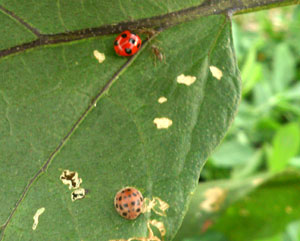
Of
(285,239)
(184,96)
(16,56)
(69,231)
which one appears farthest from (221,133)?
(285,239)

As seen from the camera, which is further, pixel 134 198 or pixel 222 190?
pixel 222 190

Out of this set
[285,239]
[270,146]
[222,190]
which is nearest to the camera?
[222,190]

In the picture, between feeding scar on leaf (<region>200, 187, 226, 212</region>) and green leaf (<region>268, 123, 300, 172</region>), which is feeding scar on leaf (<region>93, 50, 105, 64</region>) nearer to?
feeding scar on leaf (<region>200, 187, 226, 212</region>)

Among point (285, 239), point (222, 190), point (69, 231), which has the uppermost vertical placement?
point (69, 231)

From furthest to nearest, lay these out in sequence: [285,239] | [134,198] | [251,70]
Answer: [285,239], [251,70], [134,198]

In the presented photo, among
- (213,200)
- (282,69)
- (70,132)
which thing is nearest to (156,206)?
(70,132)

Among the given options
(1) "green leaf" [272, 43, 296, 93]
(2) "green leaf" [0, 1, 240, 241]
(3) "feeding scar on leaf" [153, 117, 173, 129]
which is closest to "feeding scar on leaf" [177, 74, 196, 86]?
(2) "green leaf" [0, 1, 240, 241]

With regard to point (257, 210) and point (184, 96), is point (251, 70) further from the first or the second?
point (184, 96)

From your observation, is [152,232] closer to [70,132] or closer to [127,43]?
[70,132]
